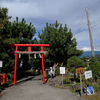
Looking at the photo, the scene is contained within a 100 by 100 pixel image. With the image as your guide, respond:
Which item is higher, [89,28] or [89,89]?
[89,28]

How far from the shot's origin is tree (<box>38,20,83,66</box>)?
Result: 42.9 feet

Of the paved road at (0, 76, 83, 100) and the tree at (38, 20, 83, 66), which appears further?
the tree at (38, 20, 83, 66)

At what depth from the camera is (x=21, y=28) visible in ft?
43.3

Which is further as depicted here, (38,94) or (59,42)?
(59,42)

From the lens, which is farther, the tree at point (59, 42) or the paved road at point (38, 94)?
the tree at point (59, 42)

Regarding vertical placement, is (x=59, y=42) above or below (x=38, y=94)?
above

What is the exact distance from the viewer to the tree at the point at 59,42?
42.9 feet

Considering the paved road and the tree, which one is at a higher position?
the tree

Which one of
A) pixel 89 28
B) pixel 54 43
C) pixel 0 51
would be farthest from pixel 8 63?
pixel 89 28

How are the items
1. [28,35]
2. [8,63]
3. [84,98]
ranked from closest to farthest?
[84,98]
[8,63]
[28,35]

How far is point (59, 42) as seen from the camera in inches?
519

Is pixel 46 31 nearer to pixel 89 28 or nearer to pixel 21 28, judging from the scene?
pixel 21 28

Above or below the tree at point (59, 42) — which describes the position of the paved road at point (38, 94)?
below

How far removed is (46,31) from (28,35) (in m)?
3.12
